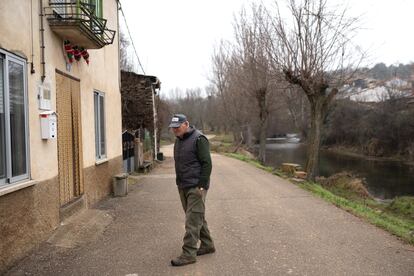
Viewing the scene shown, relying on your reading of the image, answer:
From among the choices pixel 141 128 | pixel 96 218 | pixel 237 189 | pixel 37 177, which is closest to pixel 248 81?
pixel 141 128

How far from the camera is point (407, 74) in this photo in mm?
Answer: 46812

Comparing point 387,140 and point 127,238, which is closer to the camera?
point 127,238

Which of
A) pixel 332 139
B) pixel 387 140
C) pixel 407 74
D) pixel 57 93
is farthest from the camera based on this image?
pixel 332 139

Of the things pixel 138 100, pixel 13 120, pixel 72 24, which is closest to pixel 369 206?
pixel 72 24

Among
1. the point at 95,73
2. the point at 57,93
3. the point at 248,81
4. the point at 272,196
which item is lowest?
the point at 272,196

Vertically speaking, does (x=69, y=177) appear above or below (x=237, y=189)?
above

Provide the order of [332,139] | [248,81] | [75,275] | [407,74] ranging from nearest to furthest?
1. [75,275]
2. [248,81]
3. [407,74]
4. [332,139]

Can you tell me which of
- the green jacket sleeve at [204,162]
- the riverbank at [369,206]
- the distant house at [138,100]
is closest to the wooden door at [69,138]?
the green jacket sleeve at [204,162]

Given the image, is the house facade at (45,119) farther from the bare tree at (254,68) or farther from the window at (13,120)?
the bare tree at (254,68)

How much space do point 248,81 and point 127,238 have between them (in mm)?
19790

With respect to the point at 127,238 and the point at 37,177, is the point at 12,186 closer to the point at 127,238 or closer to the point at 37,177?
the point at 37,177

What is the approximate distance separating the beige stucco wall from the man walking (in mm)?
2045

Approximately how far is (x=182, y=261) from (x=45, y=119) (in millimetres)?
2827

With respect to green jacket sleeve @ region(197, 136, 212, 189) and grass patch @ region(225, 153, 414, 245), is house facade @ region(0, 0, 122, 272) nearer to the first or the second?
green jacket sleeve @ region(197, 136, 212, 189)
